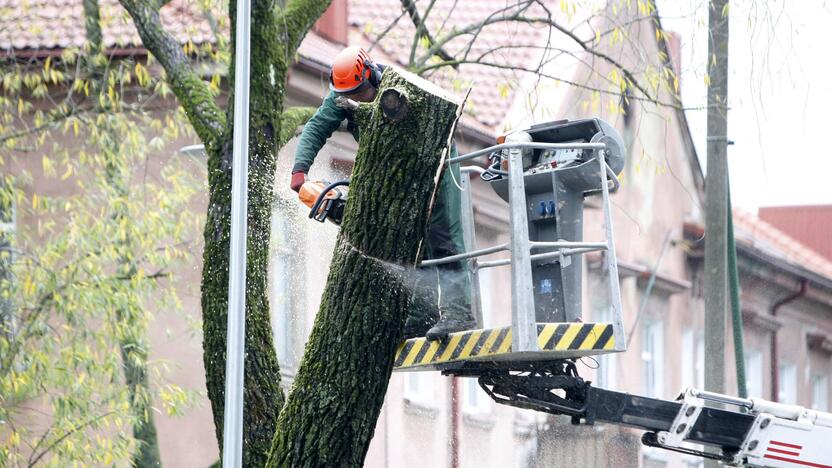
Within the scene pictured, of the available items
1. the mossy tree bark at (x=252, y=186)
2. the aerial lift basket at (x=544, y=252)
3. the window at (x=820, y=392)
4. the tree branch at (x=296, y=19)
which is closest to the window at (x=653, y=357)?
the window at (x=820, y=392)

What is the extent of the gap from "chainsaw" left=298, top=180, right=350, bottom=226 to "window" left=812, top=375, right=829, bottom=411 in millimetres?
24378

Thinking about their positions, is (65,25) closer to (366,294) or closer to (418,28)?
(418,28)

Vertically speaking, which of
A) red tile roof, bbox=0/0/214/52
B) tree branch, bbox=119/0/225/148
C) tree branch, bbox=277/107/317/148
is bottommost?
tree branch, bbox=277/107/317/148

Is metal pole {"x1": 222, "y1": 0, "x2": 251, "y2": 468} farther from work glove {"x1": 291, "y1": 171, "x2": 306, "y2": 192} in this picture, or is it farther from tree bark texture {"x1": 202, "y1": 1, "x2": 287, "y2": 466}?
tree bark texture {"x1": 202, "y1": 1, "x2": 287, "y2": 466}

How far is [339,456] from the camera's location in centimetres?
717

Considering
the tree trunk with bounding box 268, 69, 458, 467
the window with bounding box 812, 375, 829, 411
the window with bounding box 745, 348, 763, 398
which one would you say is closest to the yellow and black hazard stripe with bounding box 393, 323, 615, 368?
the tree trunk with bounding box 268, 69, 458, 467

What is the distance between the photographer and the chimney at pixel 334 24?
61.6ft

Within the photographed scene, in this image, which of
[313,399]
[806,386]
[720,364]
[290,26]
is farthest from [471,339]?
[806,386]

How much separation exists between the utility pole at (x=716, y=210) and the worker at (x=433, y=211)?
3.74 m

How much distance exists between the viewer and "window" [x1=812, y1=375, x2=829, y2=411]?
30891mm

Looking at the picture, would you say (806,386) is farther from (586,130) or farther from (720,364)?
(586,130)

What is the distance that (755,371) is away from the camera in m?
27.8

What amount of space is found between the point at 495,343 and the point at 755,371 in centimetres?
2102

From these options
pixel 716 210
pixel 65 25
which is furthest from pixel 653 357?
pixel 716 210
